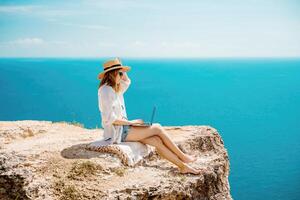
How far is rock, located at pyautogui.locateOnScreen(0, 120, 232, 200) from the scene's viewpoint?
344 inches

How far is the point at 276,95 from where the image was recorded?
501 feet

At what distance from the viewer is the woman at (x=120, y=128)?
32.3 feet

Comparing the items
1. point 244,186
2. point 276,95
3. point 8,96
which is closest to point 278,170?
point 244,186

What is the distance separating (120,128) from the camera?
10.0 metres

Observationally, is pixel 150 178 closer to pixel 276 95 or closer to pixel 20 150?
pixel 20 150

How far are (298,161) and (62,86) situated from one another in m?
116

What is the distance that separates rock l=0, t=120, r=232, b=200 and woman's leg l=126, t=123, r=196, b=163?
44 cm

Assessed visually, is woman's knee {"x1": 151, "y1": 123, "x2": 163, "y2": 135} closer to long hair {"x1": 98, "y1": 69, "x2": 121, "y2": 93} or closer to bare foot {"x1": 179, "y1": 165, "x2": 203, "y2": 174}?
bare foot {"x1": 179, "y1": 165, "x2": 203, "y2": 174}

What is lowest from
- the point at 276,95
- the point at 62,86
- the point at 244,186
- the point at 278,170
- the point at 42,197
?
the point at 42,197

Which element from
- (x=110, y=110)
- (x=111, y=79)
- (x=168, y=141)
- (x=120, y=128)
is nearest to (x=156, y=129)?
(x=168, y=141)

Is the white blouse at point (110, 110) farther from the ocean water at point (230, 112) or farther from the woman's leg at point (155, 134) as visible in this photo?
the ocean water at point (230, 112)

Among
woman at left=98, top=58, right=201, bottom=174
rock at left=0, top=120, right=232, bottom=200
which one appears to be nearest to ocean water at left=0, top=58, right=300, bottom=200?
rock at left=0, top=120, right=232, bottom=200

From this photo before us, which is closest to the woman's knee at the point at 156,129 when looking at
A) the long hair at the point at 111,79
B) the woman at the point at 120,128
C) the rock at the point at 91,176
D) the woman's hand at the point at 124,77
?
the woman at the point at 120,128

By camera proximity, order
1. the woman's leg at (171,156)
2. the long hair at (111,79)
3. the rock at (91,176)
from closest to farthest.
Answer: the rock at (91,176), the woman's leg at (171,156), the long hair at (111,79)
